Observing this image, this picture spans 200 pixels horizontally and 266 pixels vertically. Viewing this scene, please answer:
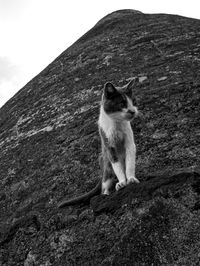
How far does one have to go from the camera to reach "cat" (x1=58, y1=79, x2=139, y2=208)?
3.88 metres

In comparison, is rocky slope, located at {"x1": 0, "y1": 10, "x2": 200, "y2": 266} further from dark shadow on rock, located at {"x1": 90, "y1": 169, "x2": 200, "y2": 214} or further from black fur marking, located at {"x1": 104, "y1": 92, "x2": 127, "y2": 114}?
black fur marking, located at {"x1": 104, "y1": 92, "x2": 127, "y2": 114}

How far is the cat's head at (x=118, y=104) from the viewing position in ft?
12.8

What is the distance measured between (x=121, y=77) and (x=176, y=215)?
14.4 feet

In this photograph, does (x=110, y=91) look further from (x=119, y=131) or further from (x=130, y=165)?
(x=130, y=165)

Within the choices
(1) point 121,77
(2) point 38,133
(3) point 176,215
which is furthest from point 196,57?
(3) point 176,215

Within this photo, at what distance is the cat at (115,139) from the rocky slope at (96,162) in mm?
232

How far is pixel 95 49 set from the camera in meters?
9.03

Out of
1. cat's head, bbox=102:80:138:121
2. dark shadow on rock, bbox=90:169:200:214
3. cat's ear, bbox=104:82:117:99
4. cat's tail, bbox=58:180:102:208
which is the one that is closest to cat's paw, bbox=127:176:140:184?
dark shadow on rock, bbox=90:169:200:214

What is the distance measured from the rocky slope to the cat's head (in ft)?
2.17

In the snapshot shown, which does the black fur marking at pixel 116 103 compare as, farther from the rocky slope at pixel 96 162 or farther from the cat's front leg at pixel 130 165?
the rocky slope at pixel 96 162

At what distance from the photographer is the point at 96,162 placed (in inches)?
182

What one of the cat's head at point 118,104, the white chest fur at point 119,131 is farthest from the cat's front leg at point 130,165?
the cat's head at point 118,104

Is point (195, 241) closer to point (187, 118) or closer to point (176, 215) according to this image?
point (176, 215)

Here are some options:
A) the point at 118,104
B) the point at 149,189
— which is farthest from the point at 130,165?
the point at 118,104
